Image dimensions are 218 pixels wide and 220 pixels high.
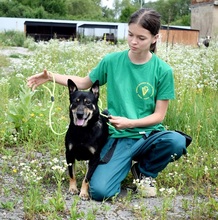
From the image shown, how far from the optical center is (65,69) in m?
9.09

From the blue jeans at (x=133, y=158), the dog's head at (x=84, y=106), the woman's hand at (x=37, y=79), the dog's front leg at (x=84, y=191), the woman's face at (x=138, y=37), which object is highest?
the woman's face at (x=138, y=37)

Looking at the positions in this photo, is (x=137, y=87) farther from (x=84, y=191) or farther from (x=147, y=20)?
(x=84, y=191)

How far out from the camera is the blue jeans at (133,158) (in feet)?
13.4

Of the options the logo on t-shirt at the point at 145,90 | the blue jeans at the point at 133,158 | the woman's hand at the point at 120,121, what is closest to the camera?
the woman's hand at the point at 120,121

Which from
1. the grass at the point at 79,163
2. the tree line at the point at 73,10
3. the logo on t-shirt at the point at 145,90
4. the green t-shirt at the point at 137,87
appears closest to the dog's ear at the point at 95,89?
the green t-shirt at the point at 137,87

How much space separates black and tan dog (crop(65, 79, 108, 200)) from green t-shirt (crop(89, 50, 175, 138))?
219 millimetres

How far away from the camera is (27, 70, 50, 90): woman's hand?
4277 millimetres

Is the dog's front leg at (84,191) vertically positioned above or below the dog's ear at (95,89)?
below

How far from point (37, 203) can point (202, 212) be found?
123cm

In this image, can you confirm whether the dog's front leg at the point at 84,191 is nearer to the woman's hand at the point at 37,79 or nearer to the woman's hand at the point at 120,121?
the woman's hand at the point at 120,121

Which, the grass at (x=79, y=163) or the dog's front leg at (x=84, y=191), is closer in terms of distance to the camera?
the grass at (x=79, y=163)

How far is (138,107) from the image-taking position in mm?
4293

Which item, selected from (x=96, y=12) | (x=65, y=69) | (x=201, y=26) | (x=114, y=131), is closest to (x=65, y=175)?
(x=114, y=131)

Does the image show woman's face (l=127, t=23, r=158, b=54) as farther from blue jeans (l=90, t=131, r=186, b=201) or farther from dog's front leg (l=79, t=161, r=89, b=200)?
dog's front leg (l=79, t=161, r=89, b=200)
